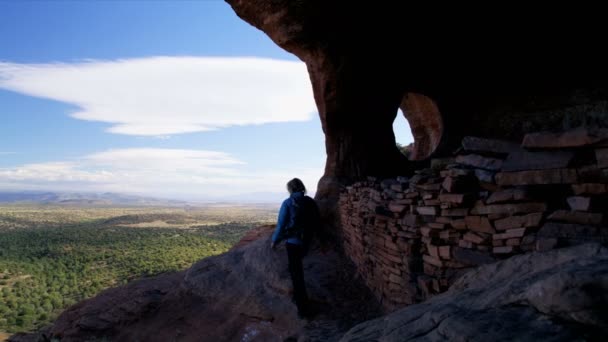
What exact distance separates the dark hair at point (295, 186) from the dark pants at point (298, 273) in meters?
0.79

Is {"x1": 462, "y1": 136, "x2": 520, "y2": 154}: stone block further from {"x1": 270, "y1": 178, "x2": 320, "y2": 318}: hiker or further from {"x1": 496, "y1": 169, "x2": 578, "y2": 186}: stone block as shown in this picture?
{"x1": 270, "y1": 178, "x2": 320, "y2": 318}: hiker

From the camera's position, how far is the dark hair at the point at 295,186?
6469mm

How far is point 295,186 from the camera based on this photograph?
647 centimetres

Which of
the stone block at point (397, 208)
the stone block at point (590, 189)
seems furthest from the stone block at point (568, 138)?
the stone block at point (397, 208)

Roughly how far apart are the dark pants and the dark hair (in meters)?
0.79

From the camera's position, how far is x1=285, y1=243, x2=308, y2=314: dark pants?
6.26m

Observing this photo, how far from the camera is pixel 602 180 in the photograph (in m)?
3.60

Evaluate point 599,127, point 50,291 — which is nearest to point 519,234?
point 599,127

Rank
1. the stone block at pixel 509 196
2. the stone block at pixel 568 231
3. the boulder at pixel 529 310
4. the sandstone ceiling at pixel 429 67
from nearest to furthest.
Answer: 1. the boulder at pixel 529 310
2. the stone block at pixel 568 231
3. the stone block at pixel 509 196
4. the sandstone ceiling at pixel 429 67

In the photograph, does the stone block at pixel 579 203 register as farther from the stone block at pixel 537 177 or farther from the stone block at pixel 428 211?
the stone block at pixel 428 211

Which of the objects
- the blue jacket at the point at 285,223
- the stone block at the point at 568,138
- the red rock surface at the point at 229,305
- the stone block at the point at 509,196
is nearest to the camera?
the stone block at the point at 568,138

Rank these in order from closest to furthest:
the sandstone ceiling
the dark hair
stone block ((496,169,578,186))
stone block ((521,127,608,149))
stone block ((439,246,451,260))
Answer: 1. stone block ((521,127,608,149))
2. stone block ((496,169,578,186))
3. stone block ((439,246,451,260))
4. the dark hair
5. the sandstone ceiling

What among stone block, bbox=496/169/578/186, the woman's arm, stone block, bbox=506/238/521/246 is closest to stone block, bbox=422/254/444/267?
stone block, bbox=506/238/521/246

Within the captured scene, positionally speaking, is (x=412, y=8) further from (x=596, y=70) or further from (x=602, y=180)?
(x=602, y=180)
